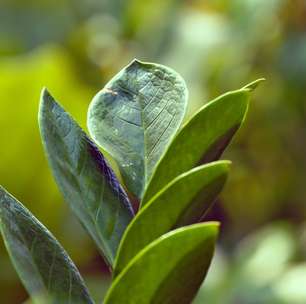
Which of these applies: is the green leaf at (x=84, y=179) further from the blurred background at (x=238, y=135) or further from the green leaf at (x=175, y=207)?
the blurred background at (x=238, y=135)

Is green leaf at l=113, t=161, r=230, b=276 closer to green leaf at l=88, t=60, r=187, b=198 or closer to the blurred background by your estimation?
green leaf at l=88, t=60, r=187, b=198

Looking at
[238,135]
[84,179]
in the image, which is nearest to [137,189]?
[84,179]

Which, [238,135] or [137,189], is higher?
[137,189]

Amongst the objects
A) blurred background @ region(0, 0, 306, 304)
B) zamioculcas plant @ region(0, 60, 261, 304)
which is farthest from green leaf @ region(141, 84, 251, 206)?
blurred background @ region(0, 0, 306, 304)

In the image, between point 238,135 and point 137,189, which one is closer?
point 137,189

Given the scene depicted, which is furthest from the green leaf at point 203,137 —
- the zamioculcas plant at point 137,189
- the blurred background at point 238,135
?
the blurred background at point 238,135

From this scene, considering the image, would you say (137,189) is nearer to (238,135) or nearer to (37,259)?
(37,259)

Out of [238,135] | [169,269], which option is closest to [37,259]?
[169,269]
